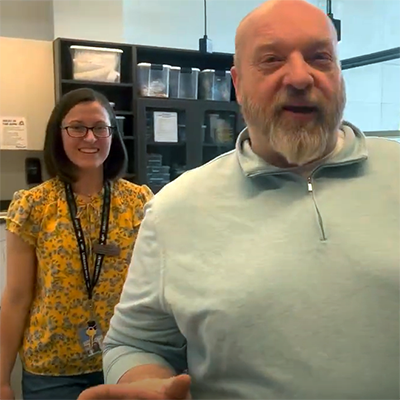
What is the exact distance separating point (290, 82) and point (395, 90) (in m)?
4.40

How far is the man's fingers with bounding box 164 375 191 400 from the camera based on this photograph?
82 centimetres

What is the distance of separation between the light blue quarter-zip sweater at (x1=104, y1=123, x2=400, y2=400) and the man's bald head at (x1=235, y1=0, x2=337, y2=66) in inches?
8.5

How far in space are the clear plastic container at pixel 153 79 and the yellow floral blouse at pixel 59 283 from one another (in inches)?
96.8

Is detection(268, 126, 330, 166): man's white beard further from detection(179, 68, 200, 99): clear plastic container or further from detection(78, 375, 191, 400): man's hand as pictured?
detection(179, 68, 200, 99): clear plastic container

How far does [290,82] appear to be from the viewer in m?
0.98

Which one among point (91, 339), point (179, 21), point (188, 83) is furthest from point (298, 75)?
point (179, 21)

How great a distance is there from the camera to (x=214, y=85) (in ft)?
14.1

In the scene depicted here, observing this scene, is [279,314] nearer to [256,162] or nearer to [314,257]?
[314,257]

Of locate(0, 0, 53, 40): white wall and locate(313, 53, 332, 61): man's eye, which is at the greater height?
locate(0, 0, 53, 40): white wall

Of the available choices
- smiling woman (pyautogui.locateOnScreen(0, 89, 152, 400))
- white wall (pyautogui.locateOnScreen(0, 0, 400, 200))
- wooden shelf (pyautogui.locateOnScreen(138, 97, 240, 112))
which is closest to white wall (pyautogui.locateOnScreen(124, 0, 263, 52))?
white wall (pyautogui.locateOnScreen(0, 0, 400, 200))

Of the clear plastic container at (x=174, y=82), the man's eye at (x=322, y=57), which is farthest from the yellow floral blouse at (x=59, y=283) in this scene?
the clear plastic container at (x=174, y=82)

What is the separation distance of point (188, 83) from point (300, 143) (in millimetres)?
3332

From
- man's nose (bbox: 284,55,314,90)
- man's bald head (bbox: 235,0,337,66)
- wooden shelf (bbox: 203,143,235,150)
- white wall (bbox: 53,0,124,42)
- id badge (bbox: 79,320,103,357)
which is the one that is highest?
white wall (bbox: 53,0,124,42)

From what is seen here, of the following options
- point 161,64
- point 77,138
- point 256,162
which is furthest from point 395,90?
point 256,162
